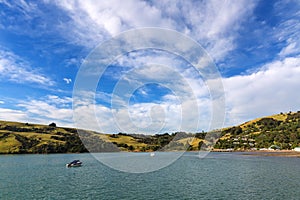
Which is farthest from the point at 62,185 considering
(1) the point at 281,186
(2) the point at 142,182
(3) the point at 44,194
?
(1) the point at 281,186

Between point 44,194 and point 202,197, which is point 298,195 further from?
point 44,194

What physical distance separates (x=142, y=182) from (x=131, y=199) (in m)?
18.9

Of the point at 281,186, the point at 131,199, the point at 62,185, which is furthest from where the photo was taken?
the point at 62,185

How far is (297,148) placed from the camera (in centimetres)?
19738

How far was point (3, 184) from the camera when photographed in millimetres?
63281

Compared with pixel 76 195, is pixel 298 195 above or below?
above

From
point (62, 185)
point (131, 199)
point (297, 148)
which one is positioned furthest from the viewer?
point (297, 148)

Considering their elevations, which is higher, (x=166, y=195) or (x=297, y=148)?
(x=297, y=148)

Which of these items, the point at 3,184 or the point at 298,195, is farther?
the point at 3,184

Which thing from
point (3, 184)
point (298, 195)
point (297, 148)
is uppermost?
point (297, 148)

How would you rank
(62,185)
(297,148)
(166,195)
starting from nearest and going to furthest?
(166,195) < (62,185) < (297,148)

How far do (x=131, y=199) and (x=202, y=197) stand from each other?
13.6m

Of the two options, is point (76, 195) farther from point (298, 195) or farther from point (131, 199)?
point (298, 195)

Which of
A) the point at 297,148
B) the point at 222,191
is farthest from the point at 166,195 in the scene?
the point at 297,148
